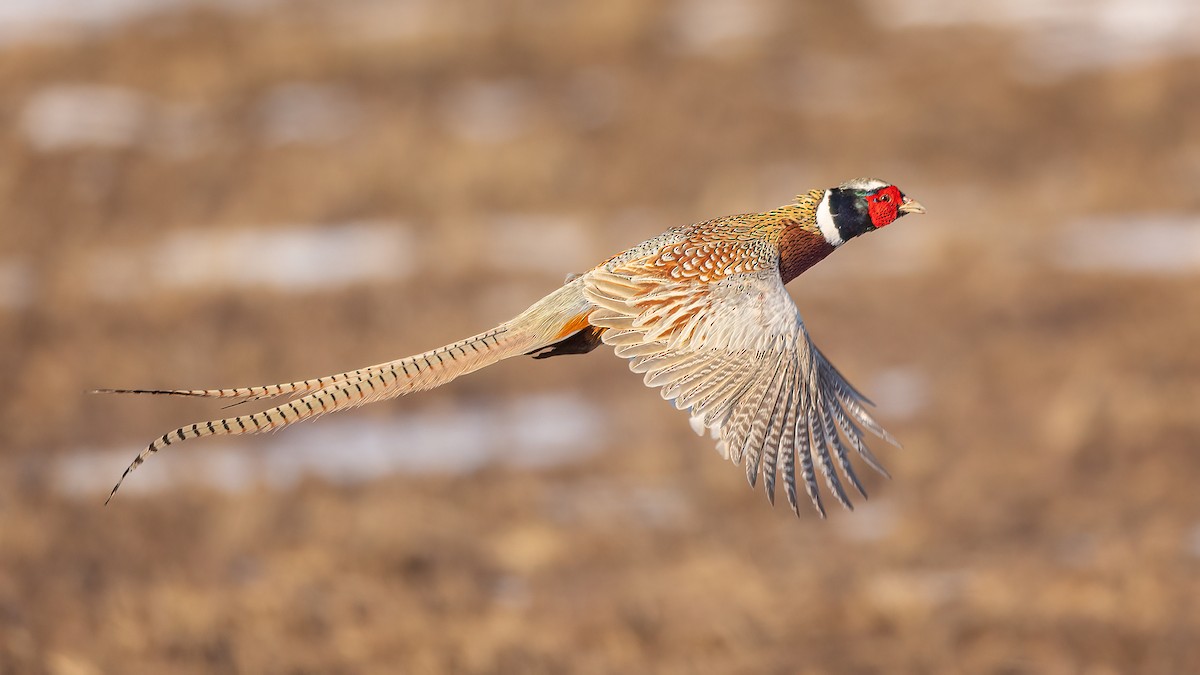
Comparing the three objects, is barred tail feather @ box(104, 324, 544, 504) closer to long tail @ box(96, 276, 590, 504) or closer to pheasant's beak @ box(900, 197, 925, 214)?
long tail @ box(96, 276, 590, 504)

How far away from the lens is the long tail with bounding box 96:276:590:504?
3182mm

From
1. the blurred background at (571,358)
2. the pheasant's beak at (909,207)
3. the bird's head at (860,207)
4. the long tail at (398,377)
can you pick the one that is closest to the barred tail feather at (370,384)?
the long tail at (398,377)

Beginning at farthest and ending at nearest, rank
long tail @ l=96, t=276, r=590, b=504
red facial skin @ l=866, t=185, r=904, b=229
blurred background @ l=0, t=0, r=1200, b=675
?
blurred background @ l=0, t=0, r=1200, b=675 → red facial skin @ l=866, t=185, r=904, b=229 → long tail @ l=96, t=276, r=590, b=504

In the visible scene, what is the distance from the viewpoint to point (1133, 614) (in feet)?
20.1

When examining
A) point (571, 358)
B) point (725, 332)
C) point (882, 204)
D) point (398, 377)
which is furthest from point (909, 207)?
point (571, 358)

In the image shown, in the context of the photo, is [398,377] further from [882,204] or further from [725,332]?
[882,204]

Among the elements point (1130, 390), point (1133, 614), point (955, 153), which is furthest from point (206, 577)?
point (955, 153)

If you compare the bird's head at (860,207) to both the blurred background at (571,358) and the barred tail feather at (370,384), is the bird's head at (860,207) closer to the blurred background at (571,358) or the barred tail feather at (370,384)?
the barred tail feather at (370,384)

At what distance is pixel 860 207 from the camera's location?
11.1ft

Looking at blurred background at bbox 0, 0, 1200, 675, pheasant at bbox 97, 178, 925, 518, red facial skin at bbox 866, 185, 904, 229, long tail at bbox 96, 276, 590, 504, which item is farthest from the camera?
blurred background at bbox 0, 0, 1200, 675

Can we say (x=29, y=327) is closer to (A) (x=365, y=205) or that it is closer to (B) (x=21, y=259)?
(B) (x=21, y=259)

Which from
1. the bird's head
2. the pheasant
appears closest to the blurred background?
the pheasant

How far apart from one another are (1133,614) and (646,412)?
15.2 ft

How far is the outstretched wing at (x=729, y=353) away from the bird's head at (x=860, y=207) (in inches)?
8.4
